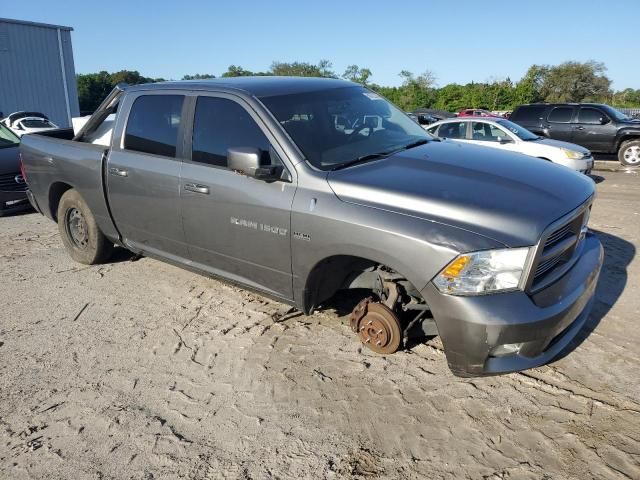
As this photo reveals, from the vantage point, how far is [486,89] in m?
42.7

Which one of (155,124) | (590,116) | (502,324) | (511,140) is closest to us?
(502,324)

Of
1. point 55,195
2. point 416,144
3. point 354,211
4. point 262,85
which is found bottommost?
point 55,195

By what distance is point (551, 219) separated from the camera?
9.30 feet

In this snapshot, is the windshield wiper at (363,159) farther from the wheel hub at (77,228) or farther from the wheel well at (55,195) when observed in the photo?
the wheel well at (55,195)

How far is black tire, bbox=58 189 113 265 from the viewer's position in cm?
525

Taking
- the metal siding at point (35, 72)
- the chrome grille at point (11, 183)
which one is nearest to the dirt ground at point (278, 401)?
the chrome grille at point (11, 183)

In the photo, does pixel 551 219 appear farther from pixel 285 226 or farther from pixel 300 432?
pixel 300 432

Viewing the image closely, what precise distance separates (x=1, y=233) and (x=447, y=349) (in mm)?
6790

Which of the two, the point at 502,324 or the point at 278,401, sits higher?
the point at 502,324

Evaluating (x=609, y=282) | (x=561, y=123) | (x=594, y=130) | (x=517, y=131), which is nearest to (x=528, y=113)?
(x=561, y=123)

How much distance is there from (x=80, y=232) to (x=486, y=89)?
42.6 m

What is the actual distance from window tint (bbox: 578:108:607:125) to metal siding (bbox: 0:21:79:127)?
2768 cm

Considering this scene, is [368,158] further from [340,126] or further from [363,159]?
[340,126]

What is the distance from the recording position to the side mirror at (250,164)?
3.32 metres
